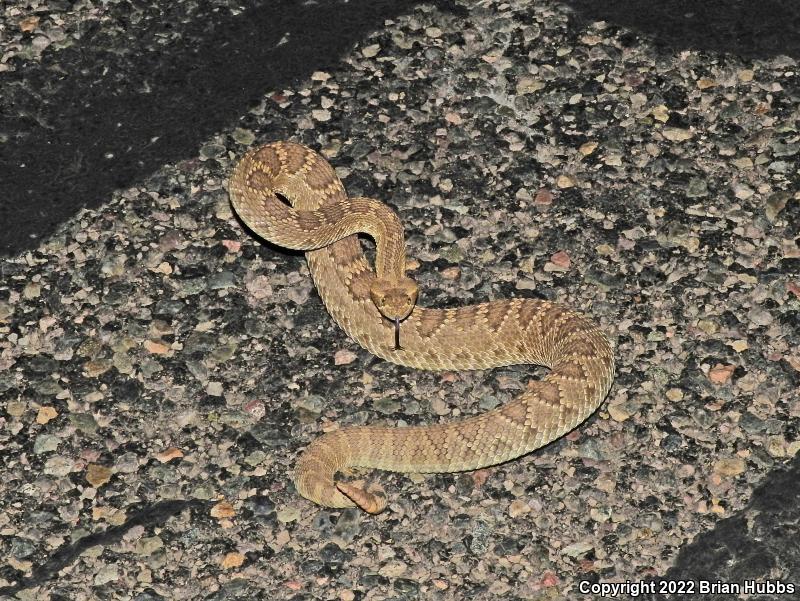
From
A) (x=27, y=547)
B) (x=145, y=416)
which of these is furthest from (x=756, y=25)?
(x=27, y=547)

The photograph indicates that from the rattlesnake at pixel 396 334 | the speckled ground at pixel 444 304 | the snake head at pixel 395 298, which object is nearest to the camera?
the speckled ground at pixel 444 304

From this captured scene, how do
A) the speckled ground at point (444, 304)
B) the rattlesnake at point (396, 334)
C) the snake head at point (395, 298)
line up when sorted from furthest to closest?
the snake head at point (395, 298) → the rattlesnake at point (396, 334) → the speckled ground at point (444, 304)

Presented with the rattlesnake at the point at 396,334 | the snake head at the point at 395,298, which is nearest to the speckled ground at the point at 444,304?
the rattlesnake at the point at 396,334

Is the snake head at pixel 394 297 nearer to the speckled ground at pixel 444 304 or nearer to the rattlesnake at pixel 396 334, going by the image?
the rattlesnake at pixel 396 334

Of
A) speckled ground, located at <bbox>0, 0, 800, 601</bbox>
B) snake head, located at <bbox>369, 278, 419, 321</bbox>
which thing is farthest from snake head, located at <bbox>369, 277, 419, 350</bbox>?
speckled ground, located at <bbox>0, 0, 800, 601</bbox>

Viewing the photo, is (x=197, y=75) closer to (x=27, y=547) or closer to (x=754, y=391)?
(x=27, y=547)

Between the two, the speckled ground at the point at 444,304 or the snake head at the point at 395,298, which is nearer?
the speckled ground at the point at 444,304

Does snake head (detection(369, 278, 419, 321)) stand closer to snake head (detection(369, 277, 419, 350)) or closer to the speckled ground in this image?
snake head (detection(369, 277, 419, 350))
